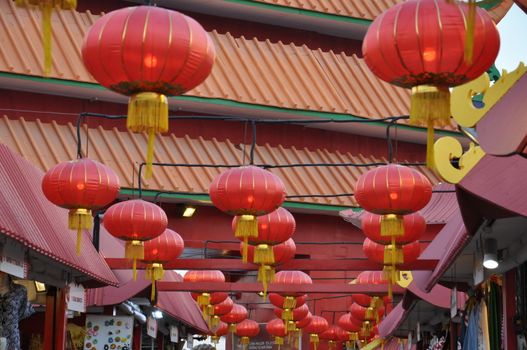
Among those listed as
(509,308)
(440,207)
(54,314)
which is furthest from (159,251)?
(509,308)

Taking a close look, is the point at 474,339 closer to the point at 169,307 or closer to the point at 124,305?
the point at 124,305

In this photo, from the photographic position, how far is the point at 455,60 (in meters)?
7.66

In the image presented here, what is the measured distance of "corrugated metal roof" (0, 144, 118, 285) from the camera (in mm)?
11836

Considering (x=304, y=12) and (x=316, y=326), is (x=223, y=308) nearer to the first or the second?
(x=316, y=326)

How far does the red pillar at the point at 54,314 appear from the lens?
17031 millimetres

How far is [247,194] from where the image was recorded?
13.3 m

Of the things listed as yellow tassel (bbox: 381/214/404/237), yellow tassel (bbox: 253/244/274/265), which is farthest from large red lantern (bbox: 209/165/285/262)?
yellow tassel (bbox: 253/244/274/265)

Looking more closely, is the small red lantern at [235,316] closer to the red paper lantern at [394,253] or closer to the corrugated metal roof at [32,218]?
the red paper lantern at [394,253]

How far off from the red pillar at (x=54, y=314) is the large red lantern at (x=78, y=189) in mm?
3719

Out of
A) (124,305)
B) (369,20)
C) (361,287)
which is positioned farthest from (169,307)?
(369,20)

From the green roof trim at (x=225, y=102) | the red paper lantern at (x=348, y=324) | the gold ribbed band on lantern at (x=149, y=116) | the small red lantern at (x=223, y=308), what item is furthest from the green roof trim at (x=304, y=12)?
the gold ribbed band on lantern at (x=149, y=116)

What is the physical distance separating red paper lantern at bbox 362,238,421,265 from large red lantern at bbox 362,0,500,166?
692cm

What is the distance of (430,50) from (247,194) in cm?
587

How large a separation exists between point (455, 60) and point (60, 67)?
19.5 meters
